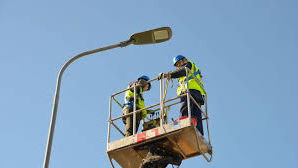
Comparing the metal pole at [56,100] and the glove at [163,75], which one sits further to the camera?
the glove at [163,75]

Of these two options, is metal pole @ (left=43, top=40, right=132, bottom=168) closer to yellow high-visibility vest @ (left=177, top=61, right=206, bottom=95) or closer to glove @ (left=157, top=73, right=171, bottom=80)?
glove @ (left=157, top=73, right=171, bottom=80)

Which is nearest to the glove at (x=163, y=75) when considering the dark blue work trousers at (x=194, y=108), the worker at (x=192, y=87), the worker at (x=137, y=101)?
the worker at (x=192, y=87)

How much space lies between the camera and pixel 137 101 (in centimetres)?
1350

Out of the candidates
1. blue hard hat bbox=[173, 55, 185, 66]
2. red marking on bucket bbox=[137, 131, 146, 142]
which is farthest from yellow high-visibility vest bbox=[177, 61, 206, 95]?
red marking on bucket bbox=[137, 131, 146, 142]

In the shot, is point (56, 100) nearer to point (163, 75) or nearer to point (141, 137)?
point (141, 137)

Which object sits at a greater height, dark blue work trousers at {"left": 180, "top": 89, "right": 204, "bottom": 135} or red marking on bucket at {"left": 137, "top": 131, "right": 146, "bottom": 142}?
dark blue work trousers at {"left": 180, "top": 89, "right": 204, "bottom": 135}

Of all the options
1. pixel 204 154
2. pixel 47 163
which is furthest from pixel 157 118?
pixel 47 163

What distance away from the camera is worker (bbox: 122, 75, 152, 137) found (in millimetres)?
13212

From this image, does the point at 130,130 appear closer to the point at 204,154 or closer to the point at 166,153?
the point at 166,153

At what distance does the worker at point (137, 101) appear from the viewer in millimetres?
13212

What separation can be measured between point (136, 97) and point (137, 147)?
1780 mm

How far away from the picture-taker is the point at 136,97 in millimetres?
13570

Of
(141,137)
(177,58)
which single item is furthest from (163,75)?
(141,137)

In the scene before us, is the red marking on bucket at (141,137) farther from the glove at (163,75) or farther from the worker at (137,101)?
the glove at (163,75)
